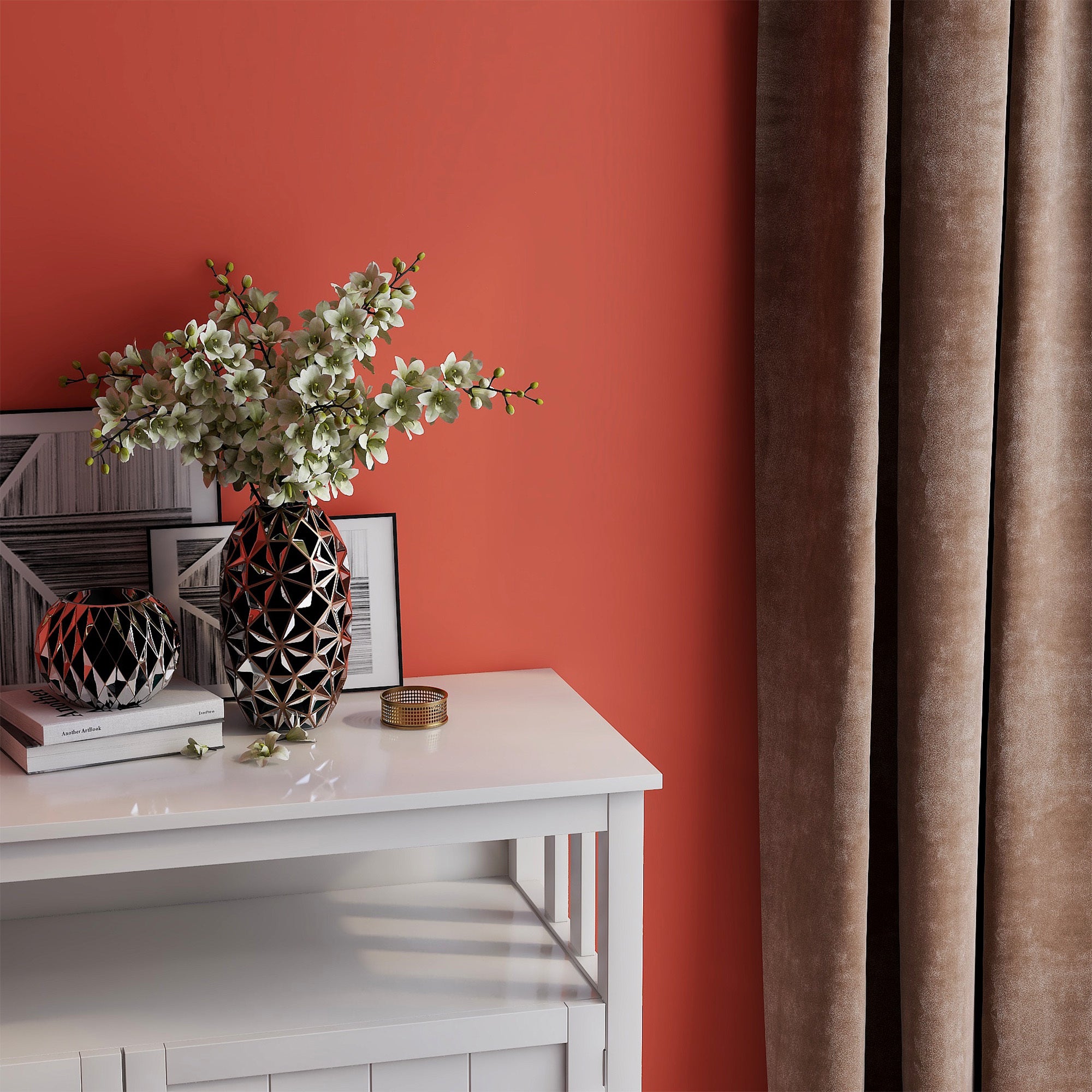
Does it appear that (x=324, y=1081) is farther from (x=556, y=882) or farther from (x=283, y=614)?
(x=283, y=614)

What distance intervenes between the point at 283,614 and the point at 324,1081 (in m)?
0.45

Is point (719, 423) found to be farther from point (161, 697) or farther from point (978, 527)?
point (161, 697)

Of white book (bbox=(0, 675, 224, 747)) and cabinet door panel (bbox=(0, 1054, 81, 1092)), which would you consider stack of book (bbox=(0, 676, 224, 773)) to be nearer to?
white book (bbox=(0, 675, 224, 747))

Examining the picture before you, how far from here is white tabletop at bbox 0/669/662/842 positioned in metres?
1.01

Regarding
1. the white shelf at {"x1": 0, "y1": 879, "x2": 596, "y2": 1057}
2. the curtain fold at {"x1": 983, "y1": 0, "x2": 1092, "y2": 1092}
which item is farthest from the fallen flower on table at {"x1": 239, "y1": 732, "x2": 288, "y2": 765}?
the curtain fold at {"x1": 983, "y1": 0, "x2": 1092, "y2": 1092}

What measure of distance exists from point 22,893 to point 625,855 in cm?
70

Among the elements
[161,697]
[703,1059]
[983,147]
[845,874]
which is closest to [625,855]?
[845,874]

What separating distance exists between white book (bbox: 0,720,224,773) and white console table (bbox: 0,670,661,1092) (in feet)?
0.04

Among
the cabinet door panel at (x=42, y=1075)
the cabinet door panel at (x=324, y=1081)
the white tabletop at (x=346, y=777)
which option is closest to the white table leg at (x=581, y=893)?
the white tabletop at (x=346, y=777)

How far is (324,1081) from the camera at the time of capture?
1.09 meters

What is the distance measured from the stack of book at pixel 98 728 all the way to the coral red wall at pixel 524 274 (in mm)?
348

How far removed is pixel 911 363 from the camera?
54.0 inches

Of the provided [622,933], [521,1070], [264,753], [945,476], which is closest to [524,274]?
[945,476]

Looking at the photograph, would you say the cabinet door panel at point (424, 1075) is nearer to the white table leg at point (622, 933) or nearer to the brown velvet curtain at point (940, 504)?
the white table leg at point (622, 933)
